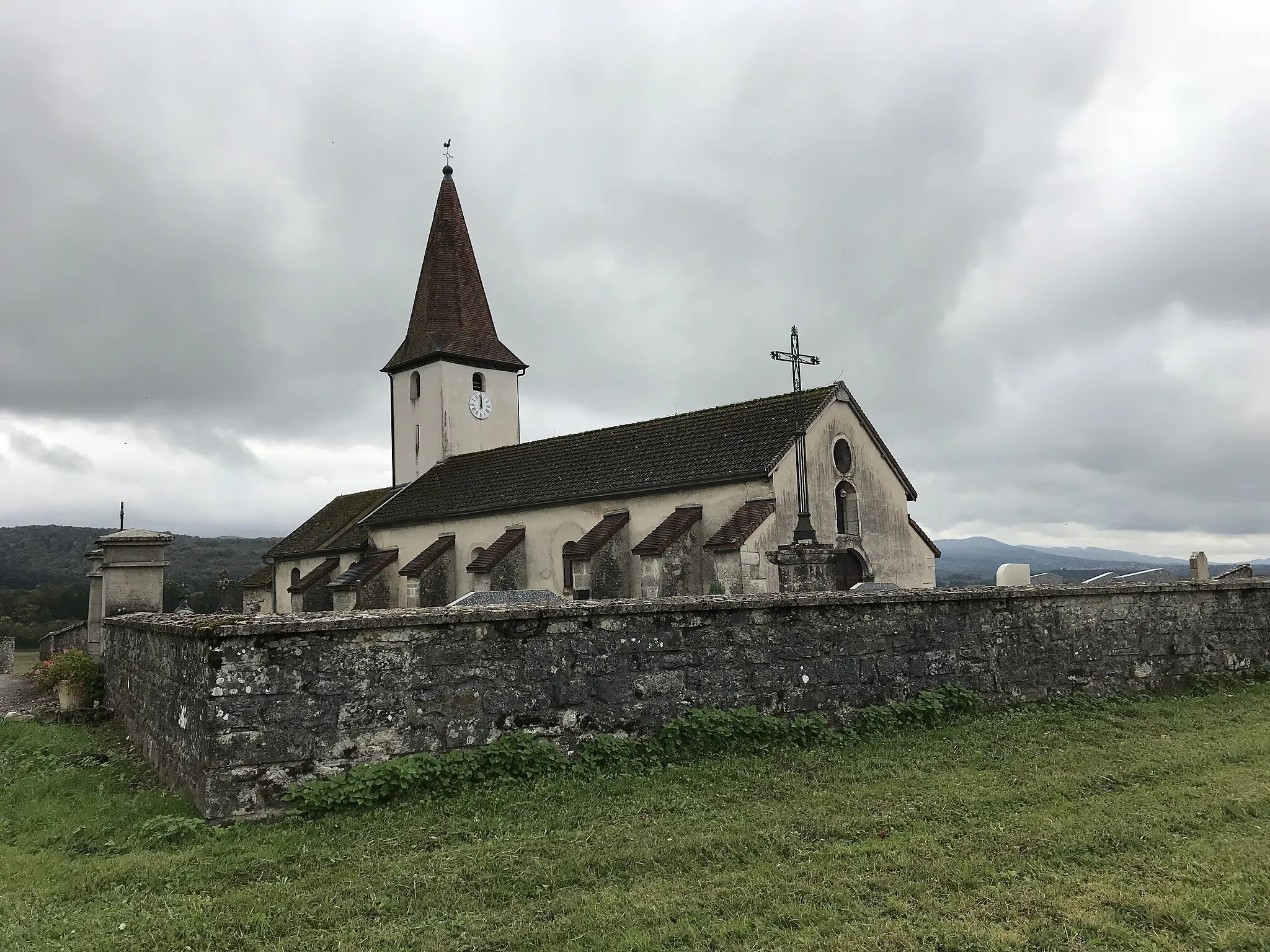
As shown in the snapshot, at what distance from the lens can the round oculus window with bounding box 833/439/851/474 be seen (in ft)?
79.6

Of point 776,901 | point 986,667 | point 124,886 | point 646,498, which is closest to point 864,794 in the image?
point 776,901

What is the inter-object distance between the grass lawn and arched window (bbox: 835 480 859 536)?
16.0 m

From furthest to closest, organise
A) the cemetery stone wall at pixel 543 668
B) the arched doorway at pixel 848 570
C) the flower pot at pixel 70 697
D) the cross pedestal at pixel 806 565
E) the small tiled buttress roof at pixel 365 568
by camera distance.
A: the small tiled buttress roof at pixel 365 568 < the arched doorway at pixel 848 570 < the cross pedestal at pixel 806 565 < the flower pot at pixel 70 697 < the cemetery stone wall at pixel 543 668

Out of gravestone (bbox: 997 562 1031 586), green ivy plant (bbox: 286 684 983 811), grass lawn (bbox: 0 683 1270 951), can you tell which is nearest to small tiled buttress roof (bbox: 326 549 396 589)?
grass lawn (bbox: 0 683 1270 951)

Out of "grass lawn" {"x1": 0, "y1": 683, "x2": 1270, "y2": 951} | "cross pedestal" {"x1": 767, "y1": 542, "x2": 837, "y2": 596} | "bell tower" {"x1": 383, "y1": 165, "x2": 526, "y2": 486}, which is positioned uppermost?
"bell tower" {"x1": 383, "y1": 165, "x2": 526, "y2": 486}

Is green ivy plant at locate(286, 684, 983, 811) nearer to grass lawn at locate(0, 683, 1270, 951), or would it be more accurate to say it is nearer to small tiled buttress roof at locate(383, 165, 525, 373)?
grass lawn at locate(0, 683, 1270, 951)

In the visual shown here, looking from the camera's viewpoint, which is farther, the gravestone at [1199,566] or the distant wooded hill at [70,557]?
the distant wooded hill at [70,557]

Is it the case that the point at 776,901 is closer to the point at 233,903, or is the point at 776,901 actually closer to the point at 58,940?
the point at 233,903

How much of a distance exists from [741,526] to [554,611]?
1367 centimetres

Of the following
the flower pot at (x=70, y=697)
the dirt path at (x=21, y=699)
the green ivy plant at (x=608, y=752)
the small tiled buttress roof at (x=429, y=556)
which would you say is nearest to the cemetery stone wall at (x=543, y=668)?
the green ivy plant at (x=608, y=752)

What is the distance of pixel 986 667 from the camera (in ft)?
34.6

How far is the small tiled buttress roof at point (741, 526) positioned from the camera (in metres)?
20.9

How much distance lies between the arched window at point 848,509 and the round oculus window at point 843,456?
41 cm

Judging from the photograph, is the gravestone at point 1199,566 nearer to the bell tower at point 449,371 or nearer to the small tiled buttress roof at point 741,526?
the small tiled buttress roof at point 741,526
